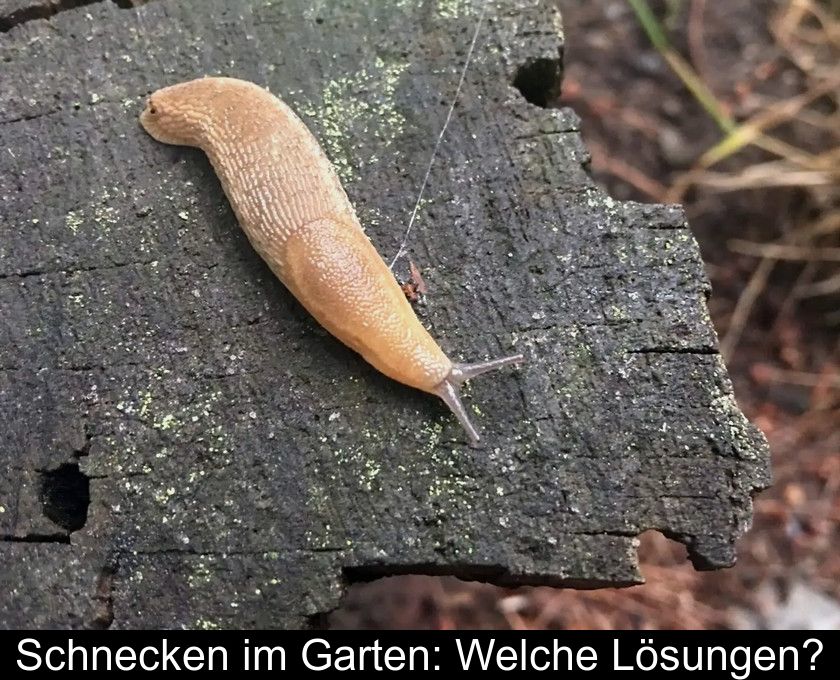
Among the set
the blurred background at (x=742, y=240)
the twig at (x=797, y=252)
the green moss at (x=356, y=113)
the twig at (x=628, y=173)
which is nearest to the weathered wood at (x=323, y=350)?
the green moss at (x=356, y=113)

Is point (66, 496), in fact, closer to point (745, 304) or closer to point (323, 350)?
point (323, 350)

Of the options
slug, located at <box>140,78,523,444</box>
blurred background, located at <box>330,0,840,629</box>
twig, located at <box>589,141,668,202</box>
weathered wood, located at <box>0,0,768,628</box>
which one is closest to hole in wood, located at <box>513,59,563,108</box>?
weathered wood, located at <box>0,0,768,628</box>

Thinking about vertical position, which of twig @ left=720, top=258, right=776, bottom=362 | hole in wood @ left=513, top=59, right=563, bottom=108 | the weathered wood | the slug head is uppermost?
hole in wood @ left=513, top=59, right=563, bottom=108

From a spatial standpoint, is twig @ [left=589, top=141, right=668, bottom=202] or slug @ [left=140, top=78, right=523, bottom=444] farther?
twig @ [left=589, top=141, right=668, bottom=202]

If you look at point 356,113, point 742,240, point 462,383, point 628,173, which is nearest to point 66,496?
point 462,383

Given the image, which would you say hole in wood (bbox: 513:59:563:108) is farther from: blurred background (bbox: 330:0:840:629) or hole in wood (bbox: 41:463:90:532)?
hole in wood (bbox: 41:463:90:532)

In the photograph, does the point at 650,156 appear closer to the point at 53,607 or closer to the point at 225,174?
the point at 225,174
